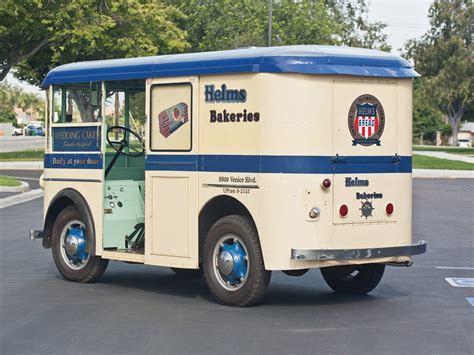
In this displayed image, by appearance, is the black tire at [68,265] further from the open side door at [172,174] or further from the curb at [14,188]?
the curb at [14,188]

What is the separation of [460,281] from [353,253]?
9.59 feet

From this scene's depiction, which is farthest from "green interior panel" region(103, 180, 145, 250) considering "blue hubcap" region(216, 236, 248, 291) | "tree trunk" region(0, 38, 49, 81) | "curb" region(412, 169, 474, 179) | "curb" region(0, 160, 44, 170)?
"tree trunk" region(0, 38, 49, 81)

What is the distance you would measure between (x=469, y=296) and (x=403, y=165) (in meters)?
1.64

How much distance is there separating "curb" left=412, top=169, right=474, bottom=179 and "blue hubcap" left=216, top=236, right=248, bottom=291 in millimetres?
31888

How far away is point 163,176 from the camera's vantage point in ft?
39.4

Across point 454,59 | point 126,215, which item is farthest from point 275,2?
point 126,215

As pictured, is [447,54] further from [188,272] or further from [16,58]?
[188,272]

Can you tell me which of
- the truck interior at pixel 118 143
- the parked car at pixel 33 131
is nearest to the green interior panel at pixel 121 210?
the truck interior at pixel 118 143

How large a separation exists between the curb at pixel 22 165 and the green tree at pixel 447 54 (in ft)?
167

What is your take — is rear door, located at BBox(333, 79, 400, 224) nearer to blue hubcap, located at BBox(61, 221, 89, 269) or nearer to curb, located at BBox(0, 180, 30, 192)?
blue hubcap, located at BBox(61, 221, 89, 269)

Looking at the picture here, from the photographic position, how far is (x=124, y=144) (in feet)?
44.0

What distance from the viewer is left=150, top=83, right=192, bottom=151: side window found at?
1176cm

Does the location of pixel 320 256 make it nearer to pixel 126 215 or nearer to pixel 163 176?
pixel 163 176

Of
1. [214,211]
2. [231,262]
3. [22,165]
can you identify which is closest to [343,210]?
[231,262]
